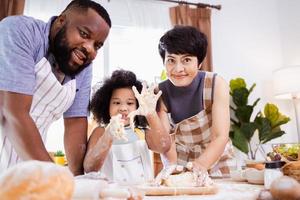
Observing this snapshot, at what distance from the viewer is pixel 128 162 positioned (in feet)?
4.58

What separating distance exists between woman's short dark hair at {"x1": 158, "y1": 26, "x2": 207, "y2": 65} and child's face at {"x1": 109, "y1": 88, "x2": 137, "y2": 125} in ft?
0.72

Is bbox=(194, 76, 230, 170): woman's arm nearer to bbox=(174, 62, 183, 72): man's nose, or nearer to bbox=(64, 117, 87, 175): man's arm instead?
bbox=(174, 62, 183, 72): man's nose

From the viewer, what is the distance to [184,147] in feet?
4.81

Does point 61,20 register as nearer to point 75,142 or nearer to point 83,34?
point 83,34

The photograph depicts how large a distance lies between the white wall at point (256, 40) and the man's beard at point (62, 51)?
7.47 feet

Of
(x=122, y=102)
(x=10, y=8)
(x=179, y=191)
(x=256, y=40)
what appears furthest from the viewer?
(x=256, y=40)

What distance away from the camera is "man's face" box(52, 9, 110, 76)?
96 cm

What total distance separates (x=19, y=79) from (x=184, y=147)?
0.81 metres

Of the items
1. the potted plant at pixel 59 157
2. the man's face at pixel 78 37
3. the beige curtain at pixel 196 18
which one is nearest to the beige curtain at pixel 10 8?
the potted plant at pixel 59 157

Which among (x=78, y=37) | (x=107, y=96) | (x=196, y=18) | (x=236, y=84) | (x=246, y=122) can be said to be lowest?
(x=246, y=122)

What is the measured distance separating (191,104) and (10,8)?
183 centimetres

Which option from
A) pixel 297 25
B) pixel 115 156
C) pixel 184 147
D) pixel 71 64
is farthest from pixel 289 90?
pixel 71 64

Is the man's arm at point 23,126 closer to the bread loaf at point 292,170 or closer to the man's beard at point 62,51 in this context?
the man's beard at point 62,51

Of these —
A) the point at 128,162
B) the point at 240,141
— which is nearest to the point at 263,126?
the point at 240,141
